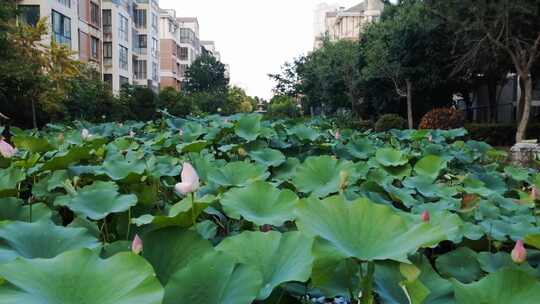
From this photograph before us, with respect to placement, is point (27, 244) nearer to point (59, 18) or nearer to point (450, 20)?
point (450, 20)

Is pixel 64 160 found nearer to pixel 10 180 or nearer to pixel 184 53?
pixel 10 180

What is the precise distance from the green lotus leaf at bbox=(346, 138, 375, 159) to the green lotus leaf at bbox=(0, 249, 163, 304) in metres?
2.59

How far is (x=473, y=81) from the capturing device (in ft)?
77.4

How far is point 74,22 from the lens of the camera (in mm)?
31297

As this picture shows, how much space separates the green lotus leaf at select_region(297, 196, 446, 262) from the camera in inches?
36.6

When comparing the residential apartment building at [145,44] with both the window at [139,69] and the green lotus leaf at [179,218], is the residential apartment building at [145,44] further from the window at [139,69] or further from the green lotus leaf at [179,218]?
the green lotus leaf at [179,218]

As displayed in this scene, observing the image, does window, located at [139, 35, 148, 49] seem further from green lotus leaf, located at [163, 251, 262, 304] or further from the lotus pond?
green lotus leaf, located at [163, 251, 262, 304]

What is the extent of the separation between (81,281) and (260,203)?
0.73 meters

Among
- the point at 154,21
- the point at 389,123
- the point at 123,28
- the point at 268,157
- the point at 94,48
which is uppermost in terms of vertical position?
the point at 154,21

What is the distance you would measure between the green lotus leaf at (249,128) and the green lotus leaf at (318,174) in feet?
4.32

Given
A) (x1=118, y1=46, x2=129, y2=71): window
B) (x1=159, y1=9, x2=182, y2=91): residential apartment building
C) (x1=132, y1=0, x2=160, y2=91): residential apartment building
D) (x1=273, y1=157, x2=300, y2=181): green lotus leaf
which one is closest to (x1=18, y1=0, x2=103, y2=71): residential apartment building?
(x1=118, y1=46, x2=129, y2=71): window

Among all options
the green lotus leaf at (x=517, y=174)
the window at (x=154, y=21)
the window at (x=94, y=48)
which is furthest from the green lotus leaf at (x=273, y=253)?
the window at (x=154, y=21)

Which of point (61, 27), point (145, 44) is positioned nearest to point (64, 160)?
point (61, 27)

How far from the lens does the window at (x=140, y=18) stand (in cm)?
5009
